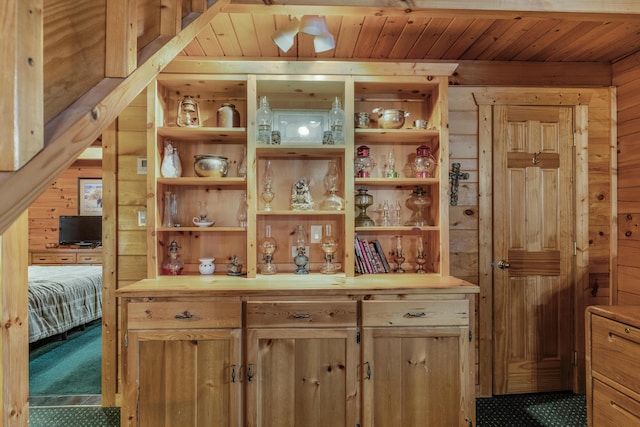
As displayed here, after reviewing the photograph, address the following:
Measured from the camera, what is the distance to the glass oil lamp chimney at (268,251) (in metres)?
2.41

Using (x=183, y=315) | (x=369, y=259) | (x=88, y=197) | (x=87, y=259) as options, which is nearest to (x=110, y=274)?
(x=183, y=315)

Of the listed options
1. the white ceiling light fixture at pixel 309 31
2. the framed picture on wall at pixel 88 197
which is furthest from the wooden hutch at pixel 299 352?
the framed picture on wall at pixel 88 197

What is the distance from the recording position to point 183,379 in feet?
6.27

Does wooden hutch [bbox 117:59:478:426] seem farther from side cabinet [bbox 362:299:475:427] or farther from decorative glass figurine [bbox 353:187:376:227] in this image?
decorative glass figurine [bbox 353:187:376:227]

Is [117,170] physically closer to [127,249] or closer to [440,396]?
[127,249]

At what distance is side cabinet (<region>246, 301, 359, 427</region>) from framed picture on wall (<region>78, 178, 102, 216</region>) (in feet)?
18.0

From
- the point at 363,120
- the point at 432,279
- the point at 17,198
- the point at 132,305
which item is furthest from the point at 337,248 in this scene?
the point at 17,198

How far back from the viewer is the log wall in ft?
8.34

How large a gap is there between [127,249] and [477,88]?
2.70 meters

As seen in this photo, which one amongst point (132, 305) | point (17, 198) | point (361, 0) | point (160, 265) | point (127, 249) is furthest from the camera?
point (127, 249)

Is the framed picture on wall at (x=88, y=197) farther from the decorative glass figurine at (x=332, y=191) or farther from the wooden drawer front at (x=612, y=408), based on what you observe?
the wooden drawer front at (x=612, y=408)

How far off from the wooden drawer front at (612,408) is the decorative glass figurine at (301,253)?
5.59 ft

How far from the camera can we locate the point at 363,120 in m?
2.43

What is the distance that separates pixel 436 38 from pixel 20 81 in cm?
227
